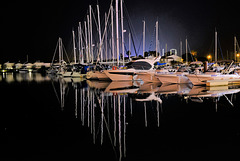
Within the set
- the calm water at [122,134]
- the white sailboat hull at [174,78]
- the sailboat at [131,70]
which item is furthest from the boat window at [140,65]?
the calm water at [122,134]

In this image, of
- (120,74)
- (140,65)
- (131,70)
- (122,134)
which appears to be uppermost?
(140,65)

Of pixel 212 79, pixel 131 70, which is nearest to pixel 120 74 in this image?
pixel 131 70

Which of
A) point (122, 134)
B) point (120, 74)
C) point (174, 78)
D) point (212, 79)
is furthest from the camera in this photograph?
point (120, 74)

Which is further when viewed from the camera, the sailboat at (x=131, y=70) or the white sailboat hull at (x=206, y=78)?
the sailboat at (x=131, y=70)

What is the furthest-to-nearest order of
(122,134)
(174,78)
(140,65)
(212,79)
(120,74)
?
(140,65) < (120,74) < (174,78) < (212,79) < (122,134)

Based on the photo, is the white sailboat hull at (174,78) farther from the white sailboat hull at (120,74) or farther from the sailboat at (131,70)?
the white sailboat hull at (120,74)

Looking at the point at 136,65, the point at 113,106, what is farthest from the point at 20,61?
the point at 113,106

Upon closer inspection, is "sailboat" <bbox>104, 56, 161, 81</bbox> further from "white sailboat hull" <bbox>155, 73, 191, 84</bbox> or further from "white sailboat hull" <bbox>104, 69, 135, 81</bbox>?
"white sailboat hull" <bbox>155, 73, 191, 84</bbox>

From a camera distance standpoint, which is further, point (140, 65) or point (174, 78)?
point (140, 65)

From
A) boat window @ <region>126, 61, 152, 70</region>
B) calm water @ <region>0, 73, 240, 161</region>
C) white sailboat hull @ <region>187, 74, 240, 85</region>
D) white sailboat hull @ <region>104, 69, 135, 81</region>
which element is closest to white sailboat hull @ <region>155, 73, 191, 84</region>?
white sailboat hull @ <region>187, 74, 240, 85</region>

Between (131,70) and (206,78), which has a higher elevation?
(131,70)

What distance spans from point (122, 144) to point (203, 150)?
1938mm

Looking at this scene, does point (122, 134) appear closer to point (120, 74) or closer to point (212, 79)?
point (212, 79)

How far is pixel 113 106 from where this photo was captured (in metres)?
10.1
